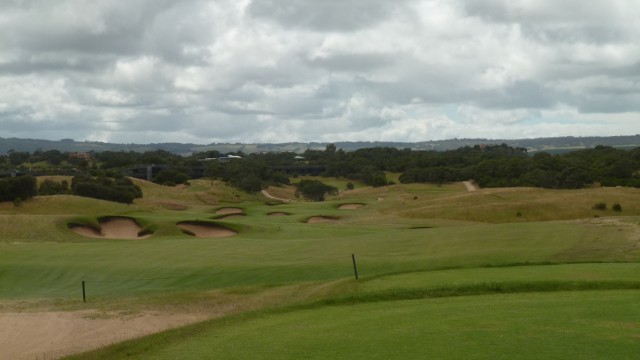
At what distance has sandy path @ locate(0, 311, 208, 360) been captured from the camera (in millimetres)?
15922

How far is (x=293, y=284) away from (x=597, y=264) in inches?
425

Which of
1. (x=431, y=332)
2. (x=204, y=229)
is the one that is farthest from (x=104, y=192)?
(x=431, y=332)

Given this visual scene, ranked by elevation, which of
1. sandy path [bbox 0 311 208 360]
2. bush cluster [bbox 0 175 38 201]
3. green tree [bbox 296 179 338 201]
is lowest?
green tree [bbox 296 179 338 201]

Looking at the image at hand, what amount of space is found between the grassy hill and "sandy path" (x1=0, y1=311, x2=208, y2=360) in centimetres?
136

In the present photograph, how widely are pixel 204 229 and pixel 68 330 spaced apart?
33.2 metres

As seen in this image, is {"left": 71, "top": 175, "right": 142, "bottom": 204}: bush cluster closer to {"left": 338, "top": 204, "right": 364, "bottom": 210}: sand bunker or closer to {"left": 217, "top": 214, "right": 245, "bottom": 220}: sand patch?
{"left": 217, "top": 214, "right": 245, "bottom": 220}: sand patch

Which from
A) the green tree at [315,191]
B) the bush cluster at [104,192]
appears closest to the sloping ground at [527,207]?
the bush cluster at [104,192]

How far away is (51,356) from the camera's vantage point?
15.1 m

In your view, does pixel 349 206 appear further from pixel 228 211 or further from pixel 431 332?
pixel 431 332

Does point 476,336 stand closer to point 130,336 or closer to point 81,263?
point 130,336

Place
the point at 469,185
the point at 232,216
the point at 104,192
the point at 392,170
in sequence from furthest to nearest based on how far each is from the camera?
the point at 392,170, the point at 469,185, the point at 104,192, the point at 232,216

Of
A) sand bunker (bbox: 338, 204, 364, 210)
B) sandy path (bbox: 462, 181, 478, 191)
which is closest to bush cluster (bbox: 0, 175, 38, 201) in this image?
sand bunker (bbox: 338, 204, 364, 210)

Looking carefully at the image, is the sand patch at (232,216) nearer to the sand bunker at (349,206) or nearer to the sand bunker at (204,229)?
the sand bunker at (204,229)

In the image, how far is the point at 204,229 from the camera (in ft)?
167
